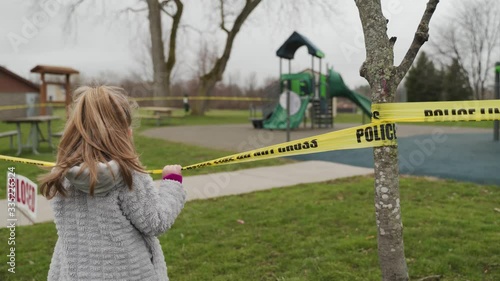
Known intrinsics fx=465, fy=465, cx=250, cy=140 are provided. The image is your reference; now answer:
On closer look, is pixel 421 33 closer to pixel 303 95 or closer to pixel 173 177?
pixel 173 177

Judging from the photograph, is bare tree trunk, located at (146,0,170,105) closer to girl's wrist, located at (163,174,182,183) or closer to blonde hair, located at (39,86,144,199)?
girl's wrist, located at (163,174,182,183)

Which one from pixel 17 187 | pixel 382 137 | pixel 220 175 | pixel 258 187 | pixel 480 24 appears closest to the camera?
pixel 382 137

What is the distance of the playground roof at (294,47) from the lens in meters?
17.1

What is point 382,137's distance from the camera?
8.47 ft

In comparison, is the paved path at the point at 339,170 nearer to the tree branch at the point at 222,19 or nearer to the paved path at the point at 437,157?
the paved path at the point at 437,157

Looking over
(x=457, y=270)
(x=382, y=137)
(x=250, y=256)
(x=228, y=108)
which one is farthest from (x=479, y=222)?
(x=228, y=108)

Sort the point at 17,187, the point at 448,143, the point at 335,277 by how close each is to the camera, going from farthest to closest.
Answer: the point at 448,143 < the point at 17,187 < the point at 335,277

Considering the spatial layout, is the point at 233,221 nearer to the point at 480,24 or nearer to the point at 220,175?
the point at 220,175

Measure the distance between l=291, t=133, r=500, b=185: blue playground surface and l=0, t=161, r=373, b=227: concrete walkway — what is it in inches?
39.8

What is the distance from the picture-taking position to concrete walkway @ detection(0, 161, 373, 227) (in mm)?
6586

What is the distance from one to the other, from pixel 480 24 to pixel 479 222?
1824 inches

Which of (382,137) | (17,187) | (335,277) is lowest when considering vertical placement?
(335,277)

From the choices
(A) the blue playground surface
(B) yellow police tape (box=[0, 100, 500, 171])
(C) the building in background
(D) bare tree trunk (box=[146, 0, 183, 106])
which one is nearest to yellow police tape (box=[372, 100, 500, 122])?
(B) yellow police tape (box=[0, 100, 500, 171])

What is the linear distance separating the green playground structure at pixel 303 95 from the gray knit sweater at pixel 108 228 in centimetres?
1532
